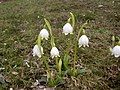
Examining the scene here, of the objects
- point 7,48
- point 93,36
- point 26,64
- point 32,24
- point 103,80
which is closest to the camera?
point 103,80

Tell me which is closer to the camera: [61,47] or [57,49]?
[57,49]

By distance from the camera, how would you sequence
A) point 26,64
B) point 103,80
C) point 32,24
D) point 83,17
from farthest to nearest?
point 83,17
point 32,24
point 26,64
point 103,80

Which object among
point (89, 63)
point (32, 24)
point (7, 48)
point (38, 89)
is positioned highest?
point (32, 24)

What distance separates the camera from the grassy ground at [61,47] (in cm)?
231

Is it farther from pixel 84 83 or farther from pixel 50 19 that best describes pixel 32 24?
pixel 84 83

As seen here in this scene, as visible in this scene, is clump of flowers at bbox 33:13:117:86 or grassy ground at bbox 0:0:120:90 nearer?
clump of flowers at bbox 33:13:117:86

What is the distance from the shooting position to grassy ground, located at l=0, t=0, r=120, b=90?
91.0 inches

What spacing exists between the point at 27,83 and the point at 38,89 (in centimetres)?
14

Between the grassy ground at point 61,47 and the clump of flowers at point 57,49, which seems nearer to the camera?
the clump of flowers at point 57,49

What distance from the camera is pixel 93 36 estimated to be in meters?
3.27

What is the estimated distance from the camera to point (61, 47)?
290 centimetres

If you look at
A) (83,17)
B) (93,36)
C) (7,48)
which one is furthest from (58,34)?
(83,17)

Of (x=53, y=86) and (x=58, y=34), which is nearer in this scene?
(x=53, y=86)

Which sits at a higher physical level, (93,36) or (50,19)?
(50,19)
